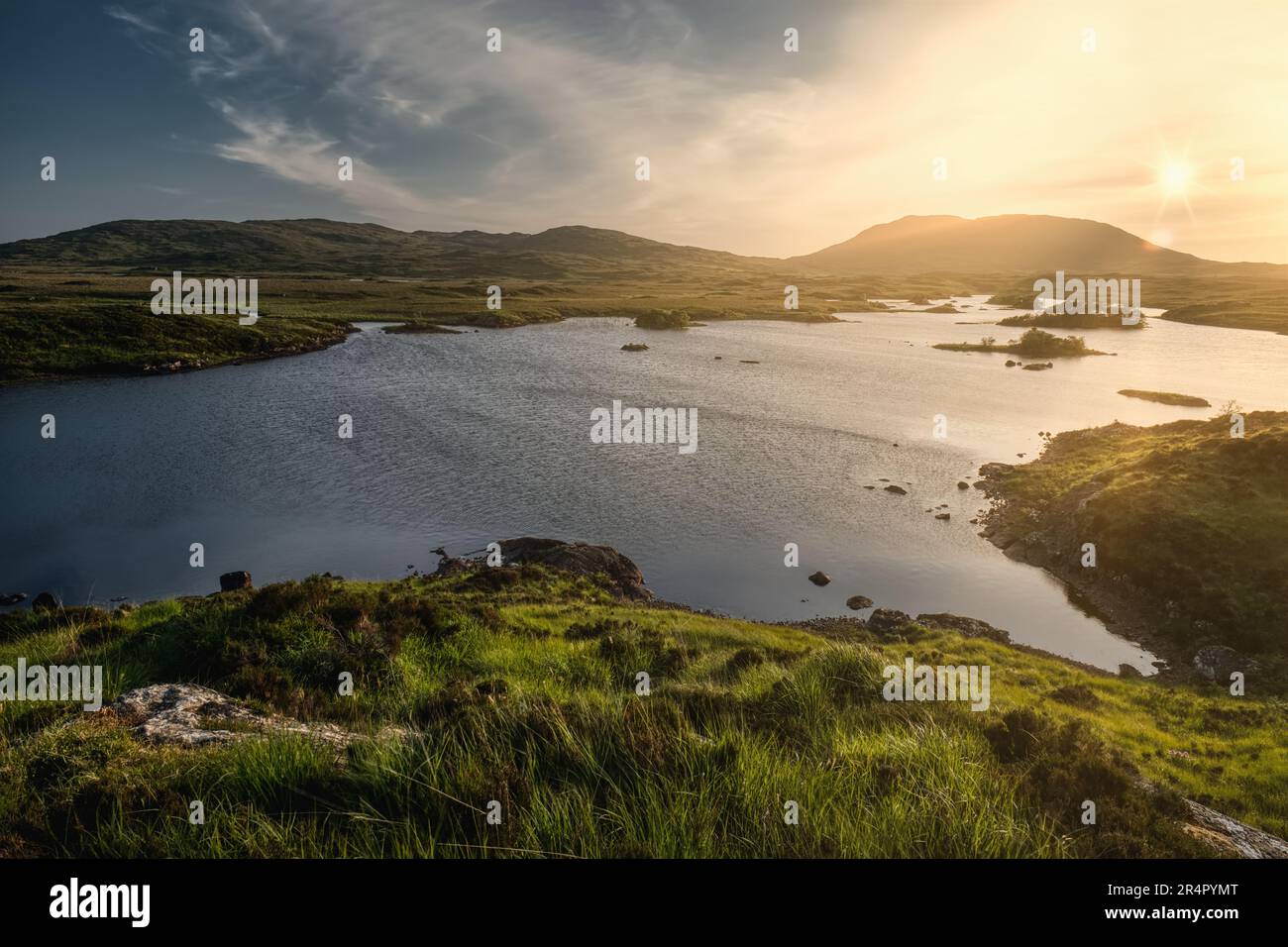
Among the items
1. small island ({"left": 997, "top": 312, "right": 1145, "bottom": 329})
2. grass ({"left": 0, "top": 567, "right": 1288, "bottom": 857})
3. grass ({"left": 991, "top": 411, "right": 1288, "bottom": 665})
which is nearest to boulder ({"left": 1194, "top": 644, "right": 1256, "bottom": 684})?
grass ({"left": 991, "top": 411, "right": 1288, "bottom": 665})

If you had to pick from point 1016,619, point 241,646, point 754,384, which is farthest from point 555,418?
point 241,646

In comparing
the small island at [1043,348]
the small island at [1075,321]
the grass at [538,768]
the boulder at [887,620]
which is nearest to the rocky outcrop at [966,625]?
the boulder at [887,620]

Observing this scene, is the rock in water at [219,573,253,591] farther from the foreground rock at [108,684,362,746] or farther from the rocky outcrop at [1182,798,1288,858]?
the rocky outcrop at [1182,798,1288,858]

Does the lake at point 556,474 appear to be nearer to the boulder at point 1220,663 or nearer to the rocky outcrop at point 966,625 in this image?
the rocky outcrop at point 966,625

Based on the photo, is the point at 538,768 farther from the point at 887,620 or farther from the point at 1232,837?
the point at 887,620

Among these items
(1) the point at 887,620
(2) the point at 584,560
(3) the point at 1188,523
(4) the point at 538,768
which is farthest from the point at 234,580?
(3) the point at 1188,523
